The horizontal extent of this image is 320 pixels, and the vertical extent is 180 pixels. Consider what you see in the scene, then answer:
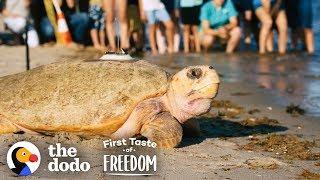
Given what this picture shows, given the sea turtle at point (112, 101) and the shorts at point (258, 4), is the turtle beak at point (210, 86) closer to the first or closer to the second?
the sea turtle at point (112, 101)

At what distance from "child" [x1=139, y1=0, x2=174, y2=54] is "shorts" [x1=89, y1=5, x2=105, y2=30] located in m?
0.69

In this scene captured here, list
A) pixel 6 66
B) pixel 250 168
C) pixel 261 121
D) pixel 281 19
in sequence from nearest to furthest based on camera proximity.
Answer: pixel 250 168 → pixel 261 121 → pixel 6 66 → pixel 281 19

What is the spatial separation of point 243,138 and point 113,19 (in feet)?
18.7

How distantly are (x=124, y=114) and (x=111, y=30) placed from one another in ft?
20.2

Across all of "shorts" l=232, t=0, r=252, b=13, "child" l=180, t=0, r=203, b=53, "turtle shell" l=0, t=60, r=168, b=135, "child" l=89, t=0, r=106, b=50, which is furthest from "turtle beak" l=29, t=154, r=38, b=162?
"shorts" l=232, t=0, r=252, b=13

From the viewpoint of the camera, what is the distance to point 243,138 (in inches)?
189

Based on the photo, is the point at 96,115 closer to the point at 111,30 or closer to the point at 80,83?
the point at 80,83

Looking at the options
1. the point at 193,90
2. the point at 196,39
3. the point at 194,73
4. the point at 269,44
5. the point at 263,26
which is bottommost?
the point at 269,44

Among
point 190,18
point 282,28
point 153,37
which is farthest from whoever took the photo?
point 282,28

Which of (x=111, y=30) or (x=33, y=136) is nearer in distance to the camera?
(x=33, y=136)

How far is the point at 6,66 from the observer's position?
7.98 m

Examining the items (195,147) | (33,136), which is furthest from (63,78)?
(195,147)

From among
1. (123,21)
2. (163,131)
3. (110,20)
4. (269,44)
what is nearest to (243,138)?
(163,131)

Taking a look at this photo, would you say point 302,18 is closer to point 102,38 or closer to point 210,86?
point 102,38
